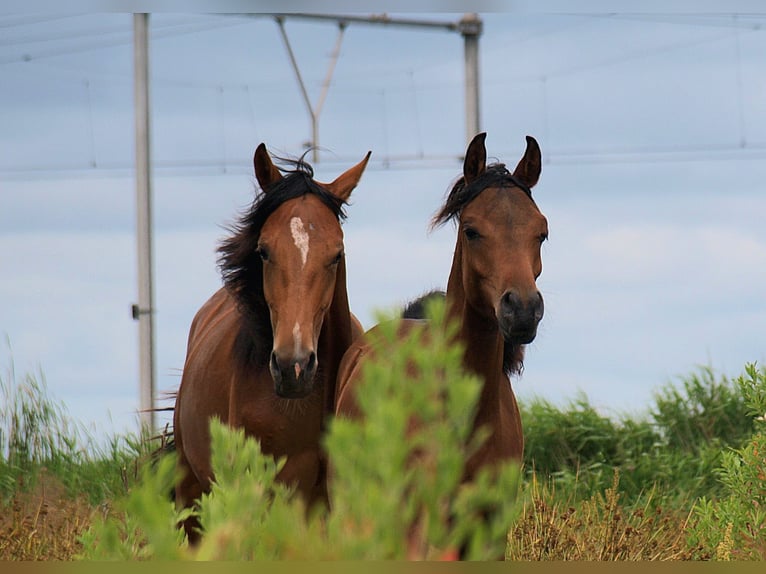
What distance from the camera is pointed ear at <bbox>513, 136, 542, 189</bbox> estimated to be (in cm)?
530

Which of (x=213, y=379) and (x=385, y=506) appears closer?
(x=385, y=506)

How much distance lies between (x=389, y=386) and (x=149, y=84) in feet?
32.4

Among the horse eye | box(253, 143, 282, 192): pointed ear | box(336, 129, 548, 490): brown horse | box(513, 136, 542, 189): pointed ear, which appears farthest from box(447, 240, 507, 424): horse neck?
box(253, 143, 282, 192): pointed ear

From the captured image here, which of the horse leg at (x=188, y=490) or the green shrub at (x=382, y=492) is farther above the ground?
the green shrub at (x=382, y=492)

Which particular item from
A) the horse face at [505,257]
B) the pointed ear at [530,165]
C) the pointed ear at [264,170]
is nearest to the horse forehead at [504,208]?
the horse face at [505,257]

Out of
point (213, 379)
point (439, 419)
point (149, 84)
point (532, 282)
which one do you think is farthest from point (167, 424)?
point (439, 419)

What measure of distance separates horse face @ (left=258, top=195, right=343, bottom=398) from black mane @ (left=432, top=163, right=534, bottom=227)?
21.1 inches

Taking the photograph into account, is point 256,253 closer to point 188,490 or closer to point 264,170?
point 264,170

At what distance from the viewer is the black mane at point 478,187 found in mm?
5027

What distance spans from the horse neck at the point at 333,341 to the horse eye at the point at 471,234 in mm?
905

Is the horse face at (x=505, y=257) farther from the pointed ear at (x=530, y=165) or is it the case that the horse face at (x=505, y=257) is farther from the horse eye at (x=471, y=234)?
the pointed ear at (x=530, y=165)

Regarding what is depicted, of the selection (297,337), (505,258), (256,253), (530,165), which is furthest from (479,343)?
(256,253)

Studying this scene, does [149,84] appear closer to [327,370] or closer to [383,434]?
[327,370]

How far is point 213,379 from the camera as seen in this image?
627 cm
